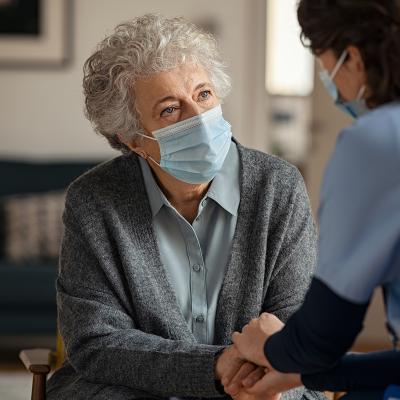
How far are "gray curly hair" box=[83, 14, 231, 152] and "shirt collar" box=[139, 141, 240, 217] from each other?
124 mm

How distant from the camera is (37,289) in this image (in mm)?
4469

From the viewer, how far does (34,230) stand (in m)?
4.75

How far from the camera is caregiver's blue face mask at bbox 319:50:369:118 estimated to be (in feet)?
4.97

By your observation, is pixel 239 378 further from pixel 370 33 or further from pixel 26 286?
pixel 26 286

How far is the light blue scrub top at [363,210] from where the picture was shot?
53.6 inches

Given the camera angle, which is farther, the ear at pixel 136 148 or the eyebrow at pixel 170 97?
the ear at pixel 136 148

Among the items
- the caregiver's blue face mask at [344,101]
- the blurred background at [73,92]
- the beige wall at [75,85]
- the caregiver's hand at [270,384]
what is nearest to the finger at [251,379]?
the caregiver's hand at [270,384]

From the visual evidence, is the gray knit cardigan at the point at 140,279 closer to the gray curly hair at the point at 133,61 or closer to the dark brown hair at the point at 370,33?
the gray curly hair at the point at 133,61

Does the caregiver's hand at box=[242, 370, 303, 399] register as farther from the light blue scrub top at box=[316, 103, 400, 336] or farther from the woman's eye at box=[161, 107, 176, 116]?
the woman's eye at box=[161, 107, 176, 116]

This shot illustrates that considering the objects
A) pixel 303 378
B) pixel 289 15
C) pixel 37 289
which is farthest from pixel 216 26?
pixel 303 378

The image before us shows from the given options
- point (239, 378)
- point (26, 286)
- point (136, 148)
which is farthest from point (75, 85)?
point (239, 378)

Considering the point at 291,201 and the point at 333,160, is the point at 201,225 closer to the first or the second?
the point at 291,201

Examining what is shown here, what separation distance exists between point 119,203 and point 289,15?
6.89 m

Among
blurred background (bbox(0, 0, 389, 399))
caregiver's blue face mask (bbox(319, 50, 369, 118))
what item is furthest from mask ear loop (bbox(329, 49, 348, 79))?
blurred background (bbox(0, 0, 389, 399))
